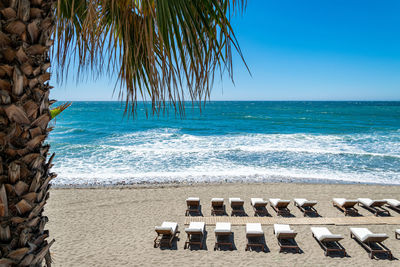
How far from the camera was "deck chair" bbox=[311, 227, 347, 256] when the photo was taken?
254 inches

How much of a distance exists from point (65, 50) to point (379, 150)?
23074 millimetres

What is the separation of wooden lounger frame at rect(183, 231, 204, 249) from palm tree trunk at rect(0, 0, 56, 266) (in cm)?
604

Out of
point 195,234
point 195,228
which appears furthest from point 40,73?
point 195,234

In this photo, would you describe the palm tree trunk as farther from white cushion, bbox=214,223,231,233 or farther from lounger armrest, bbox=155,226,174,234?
white cushion, bbox=214,223,231,233

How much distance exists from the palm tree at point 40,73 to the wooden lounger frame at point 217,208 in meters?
7.85

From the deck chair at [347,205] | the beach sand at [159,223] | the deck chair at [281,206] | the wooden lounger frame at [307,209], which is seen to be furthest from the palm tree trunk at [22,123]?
the deck chair at [347,205]

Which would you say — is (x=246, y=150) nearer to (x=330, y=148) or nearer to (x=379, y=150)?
(x=330, y=148)

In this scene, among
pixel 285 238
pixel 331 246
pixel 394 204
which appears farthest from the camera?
pixel 394 204

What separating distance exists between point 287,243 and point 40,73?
7201 millimetres

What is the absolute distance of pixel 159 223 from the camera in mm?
8305

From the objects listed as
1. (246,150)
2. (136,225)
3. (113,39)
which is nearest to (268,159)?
(246,150)

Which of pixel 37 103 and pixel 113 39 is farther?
pixel 113 39

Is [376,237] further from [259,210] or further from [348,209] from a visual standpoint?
[259,210]

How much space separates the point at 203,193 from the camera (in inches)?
437
